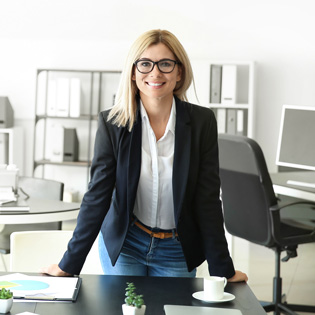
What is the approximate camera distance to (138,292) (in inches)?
69.7

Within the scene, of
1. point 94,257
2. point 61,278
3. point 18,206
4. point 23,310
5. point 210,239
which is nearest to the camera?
point 23,310

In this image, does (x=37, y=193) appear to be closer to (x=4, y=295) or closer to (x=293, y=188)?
(x=293, y=188)

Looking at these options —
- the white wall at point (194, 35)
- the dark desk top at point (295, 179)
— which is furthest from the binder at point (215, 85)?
the dark desk top at point (295, 179)

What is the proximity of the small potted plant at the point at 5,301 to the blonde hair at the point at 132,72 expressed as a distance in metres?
0.68

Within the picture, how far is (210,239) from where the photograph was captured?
80.2 inches

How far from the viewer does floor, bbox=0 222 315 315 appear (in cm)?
423

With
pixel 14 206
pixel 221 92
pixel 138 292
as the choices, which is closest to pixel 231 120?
pixel 221 92

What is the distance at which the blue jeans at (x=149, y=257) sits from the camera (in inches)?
82.9

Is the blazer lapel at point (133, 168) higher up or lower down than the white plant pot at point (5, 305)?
higher up

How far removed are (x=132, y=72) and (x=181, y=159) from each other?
328 millimetres

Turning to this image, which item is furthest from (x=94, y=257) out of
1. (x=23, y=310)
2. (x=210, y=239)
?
(x=23, y=310)

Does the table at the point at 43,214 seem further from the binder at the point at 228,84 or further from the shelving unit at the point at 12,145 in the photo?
the binder at the point at 228,84

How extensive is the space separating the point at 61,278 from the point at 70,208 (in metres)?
1.57

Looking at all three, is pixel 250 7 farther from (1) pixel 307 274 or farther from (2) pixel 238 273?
(2) pixel 238 273
